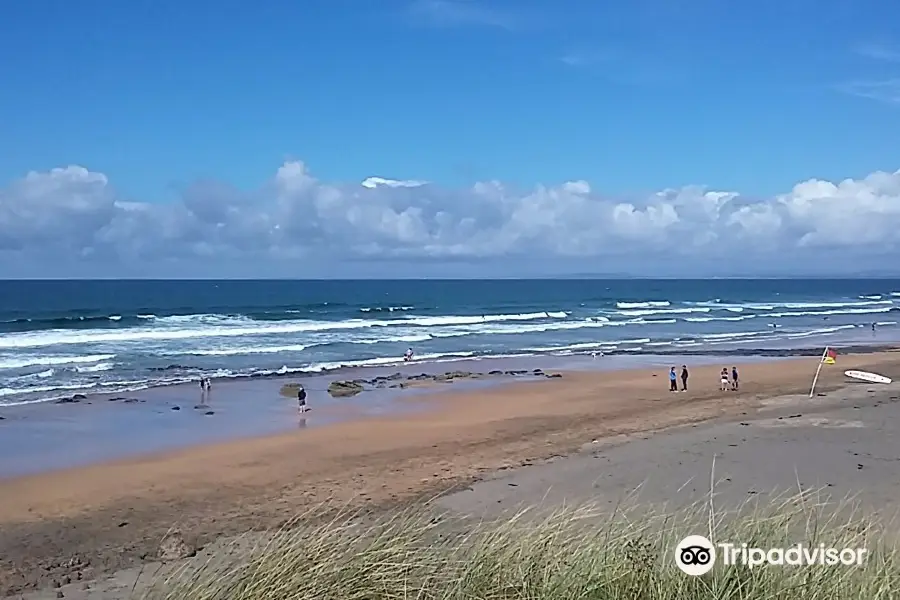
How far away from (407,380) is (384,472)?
15302 millimetres

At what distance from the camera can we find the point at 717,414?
2194cm

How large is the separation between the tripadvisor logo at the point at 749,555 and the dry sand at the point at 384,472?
6.41m

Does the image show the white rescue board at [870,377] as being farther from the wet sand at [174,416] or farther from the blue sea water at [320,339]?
the blue sea water at [320,339]

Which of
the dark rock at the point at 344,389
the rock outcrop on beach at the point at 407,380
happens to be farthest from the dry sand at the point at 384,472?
the rock outcrop on beach at the point at 407,380

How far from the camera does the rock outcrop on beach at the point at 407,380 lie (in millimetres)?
27625

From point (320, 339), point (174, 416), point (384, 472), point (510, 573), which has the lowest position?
point (384, 472)

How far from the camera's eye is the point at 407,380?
30.8 m

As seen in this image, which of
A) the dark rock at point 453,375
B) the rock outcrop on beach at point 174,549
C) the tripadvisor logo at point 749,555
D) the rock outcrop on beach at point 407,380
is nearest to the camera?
the tripadvisor logo at point 749,555

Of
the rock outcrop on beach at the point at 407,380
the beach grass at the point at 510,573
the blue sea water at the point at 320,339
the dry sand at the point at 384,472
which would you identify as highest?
the beach grass at the point at 510,573

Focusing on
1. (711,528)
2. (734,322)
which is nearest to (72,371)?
(711,528)

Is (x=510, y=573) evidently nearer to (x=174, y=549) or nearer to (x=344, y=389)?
(x=174, y=549)

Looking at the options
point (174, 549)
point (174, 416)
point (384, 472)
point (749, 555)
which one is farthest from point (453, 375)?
point (749, 555)

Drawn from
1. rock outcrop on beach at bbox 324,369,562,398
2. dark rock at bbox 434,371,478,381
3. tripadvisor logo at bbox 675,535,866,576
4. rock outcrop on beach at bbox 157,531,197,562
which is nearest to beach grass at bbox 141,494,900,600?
tripadvisor logo at bbox 675,535,866,576

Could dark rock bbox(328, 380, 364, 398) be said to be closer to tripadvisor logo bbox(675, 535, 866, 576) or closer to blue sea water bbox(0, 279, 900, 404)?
blue sea water bbox(0, 279, 900, 404)
